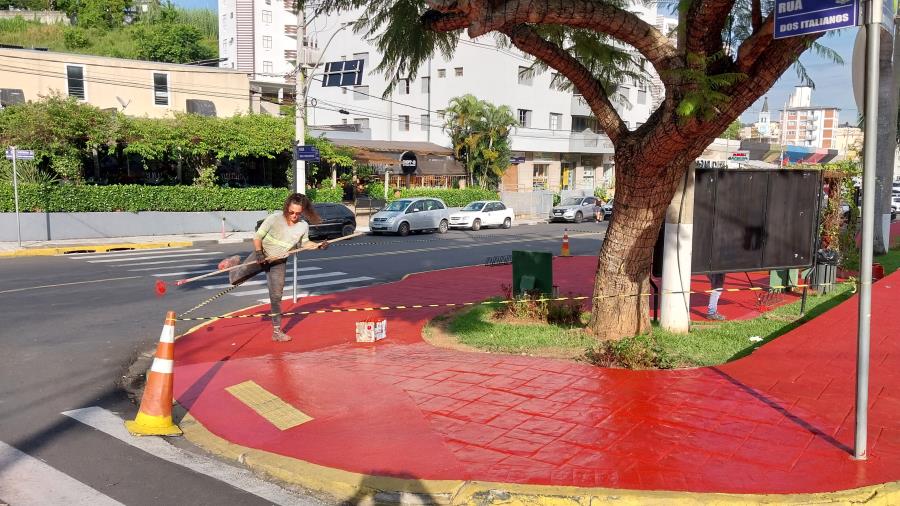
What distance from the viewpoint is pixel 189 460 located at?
5781 millimetres

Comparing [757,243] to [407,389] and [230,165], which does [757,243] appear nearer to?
[407,389]

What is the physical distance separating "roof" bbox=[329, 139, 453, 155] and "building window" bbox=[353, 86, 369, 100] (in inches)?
255

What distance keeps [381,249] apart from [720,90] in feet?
55.3

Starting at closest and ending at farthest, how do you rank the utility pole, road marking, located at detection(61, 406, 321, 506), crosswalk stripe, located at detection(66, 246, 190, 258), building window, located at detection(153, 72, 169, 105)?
1. road marking, located at detection(61, 406, 321, 506)
2. crosswalk stripe, located at detection(66, 246, 190, 258)
3. the utility pole
4. building window, located at detection(153, 72, 169, 105)

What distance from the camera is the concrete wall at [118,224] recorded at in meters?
24.0

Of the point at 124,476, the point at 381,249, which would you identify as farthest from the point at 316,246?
the point at 381,249

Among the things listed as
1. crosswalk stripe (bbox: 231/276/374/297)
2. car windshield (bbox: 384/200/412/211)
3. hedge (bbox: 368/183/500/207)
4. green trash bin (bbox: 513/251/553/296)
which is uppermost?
hedge (bbox: 368/183/500/207)

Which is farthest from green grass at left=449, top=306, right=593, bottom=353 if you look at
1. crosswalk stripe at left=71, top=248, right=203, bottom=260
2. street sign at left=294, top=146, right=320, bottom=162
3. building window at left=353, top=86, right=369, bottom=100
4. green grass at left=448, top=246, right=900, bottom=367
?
building window at left=353, top=86, right=369, bottom=100

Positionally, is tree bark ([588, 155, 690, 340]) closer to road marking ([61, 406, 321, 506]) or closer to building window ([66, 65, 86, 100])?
road marking ([61, 406, 321, 506])

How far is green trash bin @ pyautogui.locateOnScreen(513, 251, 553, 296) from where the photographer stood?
11.4 m

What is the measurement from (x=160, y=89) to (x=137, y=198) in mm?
9191

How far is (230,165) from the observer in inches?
1361

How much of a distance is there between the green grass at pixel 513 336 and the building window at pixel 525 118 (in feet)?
132

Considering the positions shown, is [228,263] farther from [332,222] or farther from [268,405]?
[332,222]
